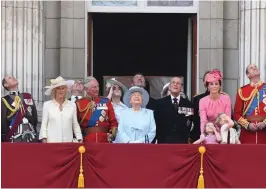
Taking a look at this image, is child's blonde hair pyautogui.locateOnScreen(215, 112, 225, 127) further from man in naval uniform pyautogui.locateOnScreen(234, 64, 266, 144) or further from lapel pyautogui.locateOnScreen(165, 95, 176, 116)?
lapel pyautogui.locateOnScreen(165, 95, 176, 116)

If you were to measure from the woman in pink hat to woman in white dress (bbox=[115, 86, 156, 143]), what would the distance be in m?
0.80

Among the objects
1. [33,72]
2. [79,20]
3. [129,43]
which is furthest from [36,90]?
[129,43]

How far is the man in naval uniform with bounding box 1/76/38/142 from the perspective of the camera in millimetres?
14000

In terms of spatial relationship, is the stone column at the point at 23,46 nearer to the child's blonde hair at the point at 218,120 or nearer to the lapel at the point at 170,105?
the lapel at the point at 170,105

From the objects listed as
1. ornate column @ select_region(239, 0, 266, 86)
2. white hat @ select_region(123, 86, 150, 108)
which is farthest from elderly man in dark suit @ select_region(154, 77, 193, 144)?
ornate column @ select_region(239, 0, 266, 86)

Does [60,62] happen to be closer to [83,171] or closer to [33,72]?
[33,72]

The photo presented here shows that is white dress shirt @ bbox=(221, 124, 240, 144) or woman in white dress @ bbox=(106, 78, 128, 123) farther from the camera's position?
woman in white dress @ bbox=(106, 78, 128, 123)

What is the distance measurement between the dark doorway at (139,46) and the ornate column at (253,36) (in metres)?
2.31

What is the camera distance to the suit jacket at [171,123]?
1404 cm

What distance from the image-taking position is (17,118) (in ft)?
46.2

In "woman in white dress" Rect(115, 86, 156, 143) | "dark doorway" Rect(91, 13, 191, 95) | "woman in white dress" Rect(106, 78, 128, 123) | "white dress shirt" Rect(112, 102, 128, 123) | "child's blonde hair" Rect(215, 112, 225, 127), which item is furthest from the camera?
"dark doorway" Rect(91, 13, 191, 95)

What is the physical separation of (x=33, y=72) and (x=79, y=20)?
130cm

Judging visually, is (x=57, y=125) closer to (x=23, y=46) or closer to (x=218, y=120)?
(x=218, y=120)

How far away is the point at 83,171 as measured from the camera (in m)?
13.2
